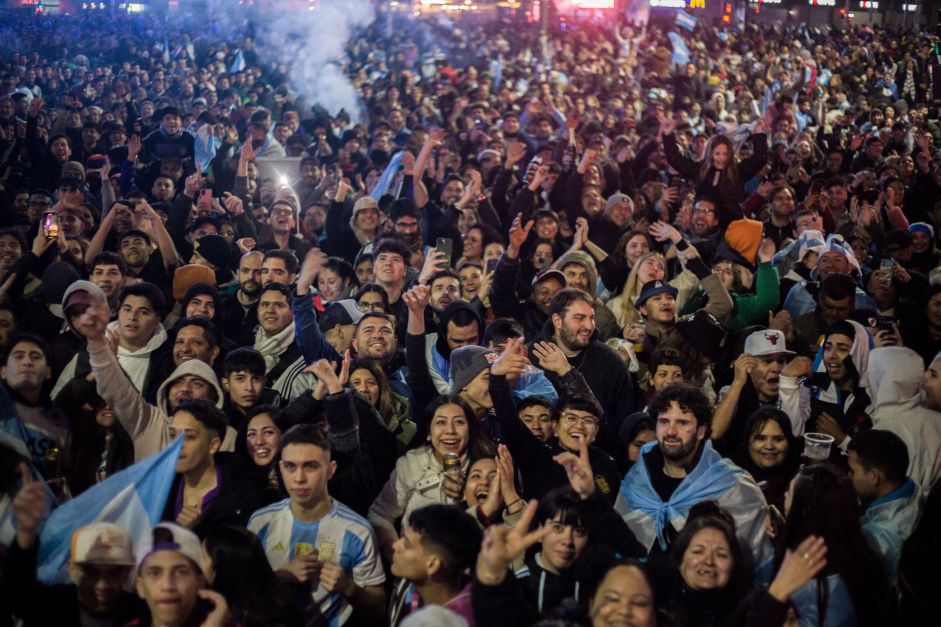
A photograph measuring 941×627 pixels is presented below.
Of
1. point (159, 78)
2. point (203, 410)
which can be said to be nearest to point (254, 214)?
point (203, 410)

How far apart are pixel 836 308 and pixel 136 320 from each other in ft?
13.3

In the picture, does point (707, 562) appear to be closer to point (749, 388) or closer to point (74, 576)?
point (749, 388)

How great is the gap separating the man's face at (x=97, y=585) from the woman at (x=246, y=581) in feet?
0.96

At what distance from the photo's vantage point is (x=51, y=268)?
6309mm

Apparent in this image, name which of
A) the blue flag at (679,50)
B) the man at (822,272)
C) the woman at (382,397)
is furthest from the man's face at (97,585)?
the blue flag at (679,50)

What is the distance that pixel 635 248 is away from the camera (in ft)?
23.3

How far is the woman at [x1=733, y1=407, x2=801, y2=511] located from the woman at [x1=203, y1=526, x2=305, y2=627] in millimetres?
2012

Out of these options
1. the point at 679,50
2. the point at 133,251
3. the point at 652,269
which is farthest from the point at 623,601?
the point at 679,50

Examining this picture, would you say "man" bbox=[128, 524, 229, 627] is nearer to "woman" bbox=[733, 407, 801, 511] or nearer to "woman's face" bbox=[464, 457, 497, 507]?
"woman's face" bbox=[464, 457, 497, 507]

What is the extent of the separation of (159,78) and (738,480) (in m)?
14.9

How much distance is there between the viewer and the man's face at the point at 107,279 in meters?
6.20

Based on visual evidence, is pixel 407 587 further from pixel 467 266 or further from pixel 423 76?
pixel 423 76

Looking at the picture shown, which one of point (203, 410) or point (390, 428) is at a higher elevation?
point (203, 410)

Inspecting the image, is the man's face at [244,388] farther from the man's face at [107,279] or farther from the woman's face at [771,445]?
the woman's face at [771,445]
